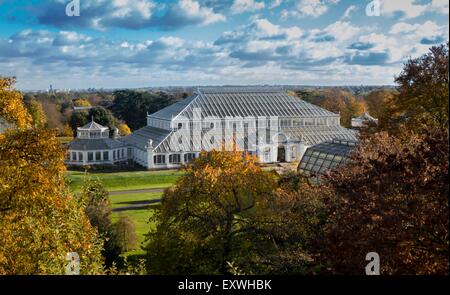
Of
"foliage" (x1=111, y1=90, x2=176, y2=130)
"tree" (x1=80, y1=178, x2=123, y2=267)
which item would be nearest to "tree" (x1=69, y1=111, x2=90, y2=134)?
"foliage" (x1=111, y1=90, x2=176, y2=130)

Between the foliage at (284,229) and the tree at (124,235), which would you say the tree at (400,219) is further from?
the tree at (124,235)

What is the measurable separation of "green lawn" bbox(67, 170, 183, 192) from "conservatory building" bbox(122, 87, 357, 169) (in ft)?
16.9

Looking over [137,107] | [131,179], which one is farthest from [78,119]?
[131,179]

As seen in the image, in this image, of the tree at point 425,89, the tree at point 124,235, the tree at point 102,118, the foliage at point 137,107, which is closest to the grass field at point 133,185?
the tree at point 124,235

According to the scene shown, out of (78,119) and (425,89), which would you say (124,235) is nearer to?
(425,89)

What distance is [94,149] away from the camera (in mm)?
59906

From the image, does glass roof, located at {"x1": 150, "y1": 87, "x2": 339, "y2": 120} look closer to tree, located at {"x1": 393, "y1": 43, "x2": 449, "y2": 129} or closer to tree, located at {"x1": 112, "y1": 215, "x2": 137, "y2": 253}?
tree, located at {"x1": 112, "y1": 215, "x2": 137, "y2": 253}

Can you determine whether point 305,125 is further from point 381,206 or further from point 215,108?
point 381,206

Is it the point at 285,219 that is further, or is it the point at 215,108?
the point at 215,108

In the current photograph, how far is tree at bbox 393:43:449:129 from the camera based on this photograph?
21.7 m

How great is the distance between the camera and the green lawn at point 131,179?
48188 mm
